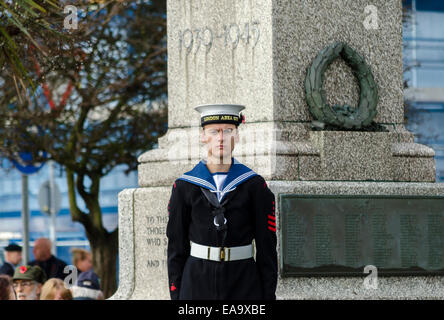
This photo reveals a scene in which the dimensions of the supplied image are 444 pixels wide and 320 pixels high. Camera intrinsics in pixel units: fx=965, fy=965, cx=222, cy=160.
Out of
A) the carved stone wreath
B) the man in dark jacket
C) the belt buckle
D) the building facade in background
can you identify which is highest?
the building facade in background

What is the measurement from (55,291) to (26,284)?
0.59 m

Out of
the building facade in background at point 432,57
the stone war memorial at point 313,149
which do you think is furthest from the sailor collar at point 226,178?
the building facade in background at point 432,57

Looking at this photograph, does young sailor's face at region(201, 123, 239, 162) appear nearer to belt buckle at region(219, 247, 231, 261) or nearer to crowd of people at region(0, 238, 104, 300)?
belt buckle at region(219, 247, 231, 261)

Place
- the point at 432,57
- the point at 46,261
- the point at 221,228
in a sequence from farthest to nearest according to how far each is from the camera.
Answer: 1. the point at 432,57
2. the point at 46,261
3. the point at 221,228

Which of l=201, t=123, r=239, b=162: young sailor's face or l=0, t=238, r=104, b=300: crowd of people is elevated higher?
l=201, t=123, r=239, b=162: young sailor's face

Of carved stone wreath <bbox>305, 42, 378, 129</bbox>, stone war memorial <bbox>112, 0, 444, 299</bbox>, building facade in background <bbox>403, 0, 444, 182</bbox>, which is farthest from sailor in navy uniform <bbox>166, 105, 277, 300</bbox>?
building facade in background <bbox>403, 0, 444, 182</bbox>

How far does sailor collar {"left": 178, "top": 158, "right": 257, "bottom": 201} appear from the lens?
593 cm

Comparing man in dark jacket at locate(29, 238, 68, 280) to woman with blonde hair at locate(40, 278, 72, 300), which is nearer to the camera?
woman with blonde hair at locate(40, 278, 72, 300)

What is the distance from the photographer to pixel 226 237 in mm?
5832

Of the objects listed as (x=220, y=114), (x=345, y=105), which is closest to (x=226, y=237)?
(x=220, y=114)

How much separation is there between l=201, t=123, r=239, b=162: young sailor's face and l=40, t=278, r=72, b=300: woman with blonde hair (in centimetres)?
448

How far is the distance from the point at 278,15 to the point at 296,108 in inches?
32.3

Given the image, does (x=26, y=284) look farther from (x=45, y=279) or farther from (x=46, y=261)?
(x=46, y=261)
